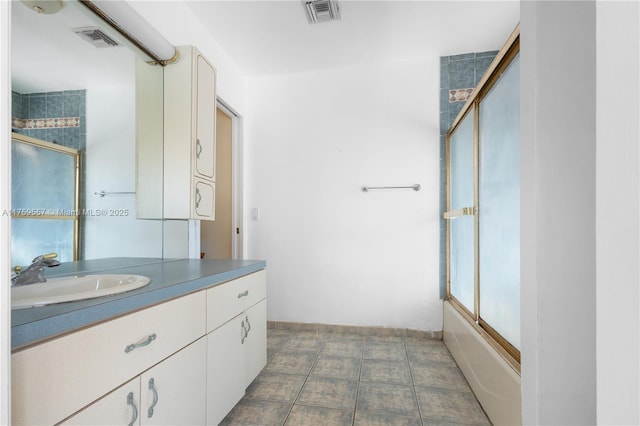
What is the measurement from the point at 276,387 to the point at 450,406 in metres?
0.96

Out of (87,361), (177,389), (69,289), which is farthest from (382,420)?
(69,289)

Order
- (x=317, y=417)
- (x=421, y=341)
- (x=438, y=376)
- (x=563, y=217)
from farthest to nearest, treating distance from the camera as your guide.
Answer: (x=421, y=341) < (x=438, y=376) < (x=317, y=417) < (x=563, y=217)

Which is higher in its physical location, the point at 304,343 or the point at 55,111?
the point at 55,111

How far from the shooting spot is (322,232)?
275cm

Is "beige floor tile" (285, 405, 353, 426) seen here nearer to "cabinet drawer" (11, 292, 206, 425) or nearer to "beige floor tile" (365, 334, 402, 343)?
"cabinet drawer" (11, 292, 206, 425)

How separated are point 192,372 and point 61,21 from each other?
1.41m

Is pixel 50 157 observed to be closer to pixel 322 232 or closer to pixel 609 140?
pixel 609 140

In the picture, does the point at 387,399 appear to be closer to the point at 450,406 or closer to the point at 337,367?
the point at 450,406

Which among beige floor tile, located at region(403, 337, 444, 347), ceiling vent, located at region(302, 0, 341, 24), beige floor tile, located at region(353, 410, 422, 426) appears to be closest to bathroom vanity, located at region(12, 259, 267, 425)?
beige floor tile, located at region(353, 410, 422, 426)

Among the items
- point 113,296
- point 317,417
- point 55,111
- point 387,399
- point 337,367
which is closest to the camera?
point 113,296

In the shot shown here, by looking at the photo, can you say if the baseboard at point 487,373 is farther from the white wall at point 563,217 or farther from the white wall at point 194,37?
the white wall at point 194,37

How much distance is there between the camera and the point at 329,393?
1.71 meters

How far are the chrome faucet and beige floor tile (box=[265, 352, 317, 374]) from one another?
4.68 ft

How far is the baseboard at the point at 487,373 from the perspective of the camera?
3.91 ft
